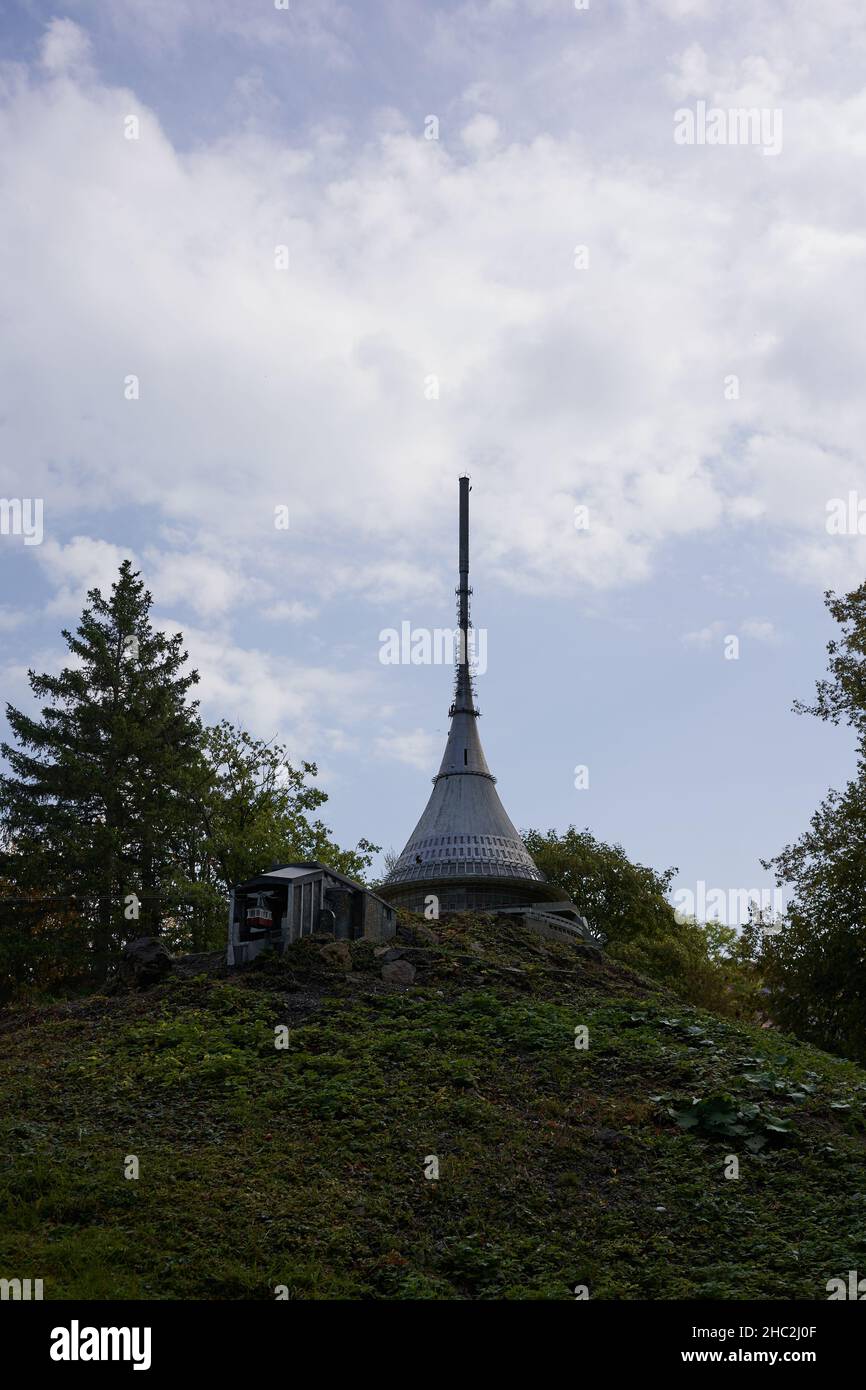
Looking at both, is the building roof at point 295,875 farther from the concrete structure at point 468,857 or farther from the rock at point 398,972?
the concrete structure at point 468,857

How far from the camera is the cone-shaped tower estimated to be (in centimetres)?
3156

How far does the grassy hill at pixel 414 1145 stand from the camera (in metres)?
12.4

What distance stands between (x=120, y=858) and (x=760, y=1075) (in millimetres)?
21194

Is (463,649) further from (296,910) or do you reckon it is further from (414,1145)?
(414,1145)

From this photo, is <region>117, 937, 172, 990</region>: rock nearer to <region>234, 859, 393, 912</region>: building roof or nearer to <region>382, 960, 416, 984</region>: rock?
<region>234, 859, 393, 912</region>: building roof

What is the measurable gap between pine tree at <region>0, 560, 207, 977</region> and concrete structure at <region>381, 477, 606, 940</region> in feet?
19.6

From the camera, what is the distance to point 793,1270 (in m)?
12.3

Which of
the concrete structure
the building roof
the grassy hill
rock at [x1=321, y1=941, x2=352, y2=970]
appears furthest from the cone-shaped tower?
the grassy hill

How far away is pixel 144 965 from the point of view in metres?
23.8

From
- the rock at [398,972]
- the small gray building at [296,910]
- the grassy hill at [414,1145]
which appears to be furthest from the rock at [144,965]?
the rock at [398,972]

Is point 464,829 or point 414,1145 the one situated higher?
point 464,829

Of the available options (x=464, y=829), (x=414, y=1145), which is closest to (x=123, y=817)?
(x=464, y=829)

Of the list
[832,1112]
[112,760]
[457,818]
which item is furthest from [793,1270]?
[112,760]

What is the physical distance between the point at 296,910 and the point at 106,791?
12.7 metres
